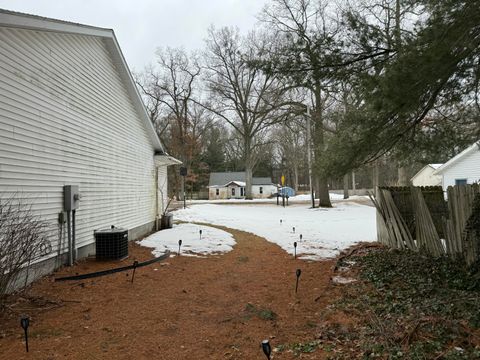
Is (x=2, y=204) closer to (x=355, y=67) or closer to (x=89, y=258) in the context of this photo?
(x=89, y=258)

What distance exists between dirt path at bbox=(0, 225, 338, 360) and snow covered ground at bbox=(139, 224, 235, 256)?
5.23ft

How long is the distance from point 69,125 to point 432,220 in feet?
24.4

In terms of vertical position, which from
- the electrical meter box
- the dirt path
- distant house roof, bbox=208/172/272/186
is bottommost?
the dirt path

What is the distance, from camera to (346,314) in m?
4.47

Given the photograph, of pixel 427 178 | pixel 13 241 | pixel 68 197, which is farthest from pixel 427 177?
pixel 13 241

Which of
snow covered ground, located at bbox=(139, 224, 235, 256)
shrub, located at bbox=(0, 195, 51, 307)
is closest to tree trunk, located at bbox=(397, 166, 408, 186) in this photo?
snow covered ground, located at bbox=(139, 224, 235, 256)

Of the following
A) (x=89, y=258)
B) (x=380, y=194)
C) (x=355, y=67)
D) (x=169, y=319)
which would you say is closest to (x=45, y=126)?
(x=89, y=258)

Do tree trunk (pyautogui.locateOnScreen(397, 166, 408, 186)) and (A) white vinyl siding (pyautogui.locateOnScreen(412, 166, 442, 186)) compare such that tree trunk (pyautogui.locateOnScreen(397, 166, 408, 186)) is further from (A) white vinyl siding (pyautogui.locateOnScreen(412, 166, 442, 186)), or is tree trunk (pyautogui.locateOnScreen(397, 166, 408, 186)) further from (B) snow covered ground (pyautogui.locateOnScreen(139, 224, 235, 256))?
(A) white vinyl siding (pyautogui.locateOnScreen(412, 166, 442, 186))

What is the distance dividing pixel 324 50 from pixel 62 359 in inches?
237

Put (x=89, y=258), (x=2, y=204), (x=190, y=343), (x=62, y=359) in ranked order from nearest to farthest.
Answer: (x=62, y=359) → (x=190, y=343) → (x=2, y=204) → (x=89, y=258)

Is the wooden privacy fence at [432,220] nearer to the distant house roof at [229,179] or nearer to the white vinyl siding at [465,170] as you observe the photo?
the white vinyl siding at [465,170]

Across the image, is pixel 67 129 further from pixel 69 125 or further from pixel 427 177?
pixel 427 177

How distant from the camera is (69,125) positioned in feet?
25.0

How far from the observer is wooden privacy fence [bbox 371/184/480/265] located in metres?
5.38
